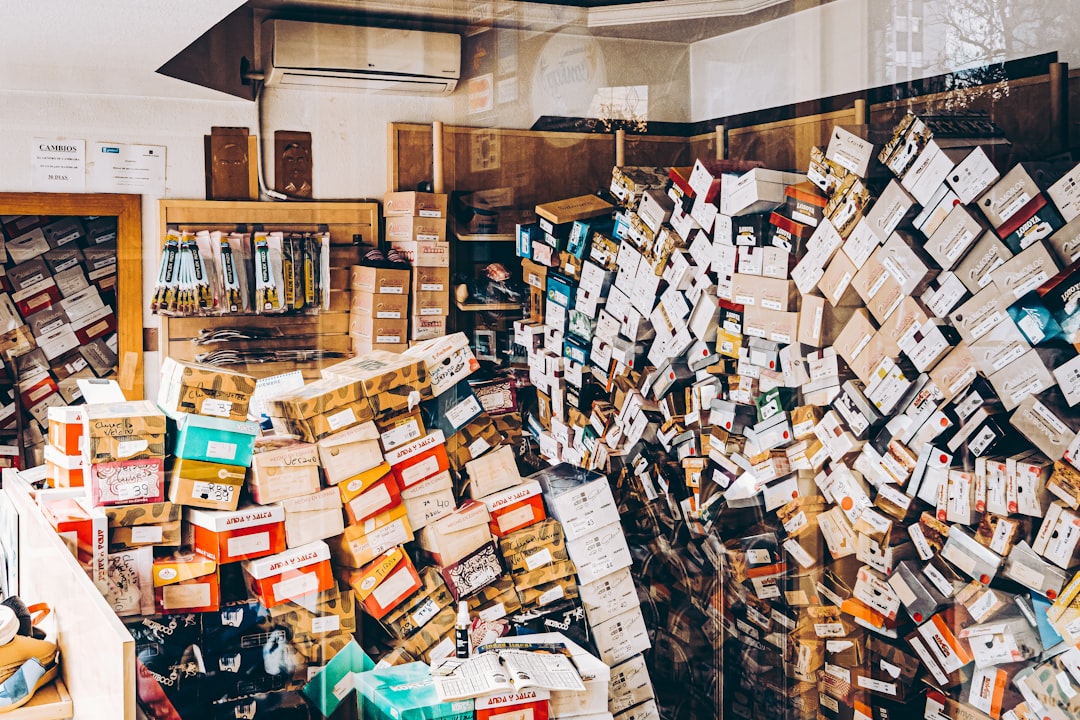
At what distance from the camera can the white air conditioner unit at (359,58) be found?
2697mm

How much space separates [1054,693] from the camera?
6.84 ft

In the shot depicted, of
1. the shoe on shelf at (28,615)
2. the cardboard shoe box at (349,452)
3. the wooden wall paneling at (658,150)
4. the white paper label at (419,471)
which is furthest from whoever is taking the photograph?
the wooden wall paneling at (658,150)

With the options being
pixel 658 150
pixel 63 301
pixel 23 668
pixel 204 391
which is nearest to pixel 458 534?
pixel 204 391

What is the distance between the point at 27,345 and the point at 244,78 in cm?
98

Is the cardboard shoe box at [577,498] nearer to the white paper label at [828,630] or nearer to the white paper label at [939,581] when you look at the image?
the white paper label at [828,630]

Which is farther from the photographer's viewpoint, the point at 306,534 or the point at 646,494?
the point at 646,494

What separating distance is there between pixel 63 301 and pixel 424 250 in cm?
106

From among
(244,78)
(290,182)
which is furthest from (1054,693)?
(244,78)

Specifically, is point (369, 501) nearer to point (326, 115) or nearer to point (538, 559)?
point (538, 559)

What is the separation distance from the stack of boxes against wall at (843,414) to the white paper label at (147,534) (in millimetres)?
1175

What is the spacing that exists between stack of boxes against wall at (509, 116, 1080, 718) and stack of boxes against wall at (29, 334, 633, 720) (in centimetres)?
28

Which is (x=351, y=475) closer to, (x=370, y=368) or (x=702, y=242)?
(x=370, y=368)

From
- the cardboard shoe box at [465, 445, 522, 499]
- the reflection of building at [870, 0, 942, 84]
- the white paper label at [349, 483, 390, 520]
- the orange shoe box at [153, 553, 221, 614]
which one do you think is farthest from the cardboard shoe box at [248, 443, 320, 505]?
the reflection of building at [870, 0, 942, 84]

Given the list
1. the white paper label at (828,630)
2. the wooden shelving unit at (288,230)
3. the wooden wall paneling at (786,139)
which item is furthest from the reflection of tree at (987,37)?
the wooden shelving unit at (288,230)
